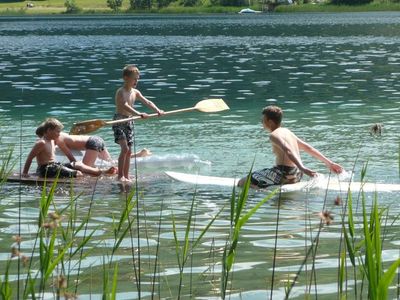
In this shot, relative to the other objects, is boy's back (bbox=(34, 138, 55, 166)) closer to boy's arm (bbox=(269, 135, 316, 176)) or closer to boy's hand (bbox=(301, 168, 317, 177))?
boy's arm (bbox=(269, 135, 316, 176))

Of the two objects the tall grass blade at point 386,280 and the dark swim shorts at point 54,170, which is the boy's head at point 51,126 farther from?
the tall grass blade at point 386,280

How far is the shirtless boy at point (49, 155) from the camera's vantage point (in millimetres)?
14000

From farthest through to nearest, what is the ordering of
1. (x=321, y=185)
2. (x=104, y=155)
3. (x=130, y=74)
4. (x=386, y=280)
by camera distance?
1. (x=104, y=155)
2. (x=130, y=74)
3. (x=321, y=185)
4. (x=386, y=280)

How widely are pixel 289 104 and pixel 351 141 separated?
7910mm

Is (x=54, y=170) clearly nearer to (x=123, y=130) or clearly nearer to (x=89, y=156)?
(x=89, y=156)

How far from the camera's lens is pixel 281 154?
13039mm

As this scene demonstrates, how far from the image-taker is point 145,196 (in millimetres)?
13008

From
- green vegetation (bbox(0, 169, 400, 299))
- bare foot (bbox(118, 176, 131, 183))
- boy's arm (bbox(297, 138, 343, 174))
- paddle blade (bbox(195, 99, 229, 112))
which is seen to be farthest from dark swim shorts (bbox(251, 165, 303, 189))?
paddle blade (bbox(195, 99, 229, 112))

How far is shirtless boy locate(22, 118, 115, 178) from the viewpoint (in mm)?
14000

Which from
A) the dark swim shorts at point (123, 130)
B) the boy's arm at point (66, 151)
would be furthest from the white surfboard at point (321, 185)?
the boy's arm at point (66, 151)

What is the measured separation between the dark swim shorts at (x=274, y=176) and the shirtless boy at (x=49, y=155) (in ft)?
7.64

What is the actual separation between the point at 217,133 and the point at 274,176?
6408mm

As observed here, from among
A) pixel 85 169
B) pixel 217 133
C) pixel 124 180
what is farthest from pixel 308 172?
pixel 217 133

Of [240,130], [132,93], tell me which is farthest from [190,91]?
[132,93]
